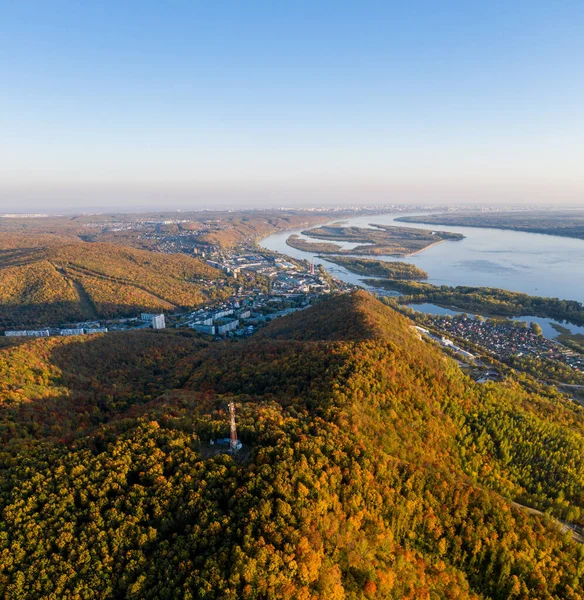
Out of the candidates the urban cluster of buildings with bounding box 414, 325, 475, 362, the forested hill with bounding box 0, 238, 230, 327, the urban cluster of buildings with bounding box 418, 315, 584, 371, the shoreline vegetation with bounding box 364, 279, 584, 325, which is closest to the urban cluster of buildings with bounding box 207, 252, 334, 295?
the forested hill with bounding box 0, 238, 230, 327

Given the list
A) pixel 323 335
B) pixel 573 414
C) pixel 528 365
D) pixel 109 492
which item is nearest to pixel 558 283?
pixel 528 365

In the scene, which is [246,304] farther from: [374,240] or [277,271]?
[374,240]

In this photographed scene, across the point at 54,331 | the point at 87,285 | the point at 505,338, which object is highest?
the point at 87,285

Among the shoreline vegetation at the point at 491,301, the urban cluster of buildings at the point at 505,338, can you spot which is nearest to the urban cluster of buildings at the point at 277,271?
the shoreline vegetation at the point at 491,301

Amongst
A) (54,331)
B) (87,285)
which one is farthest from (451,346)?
(87,285)

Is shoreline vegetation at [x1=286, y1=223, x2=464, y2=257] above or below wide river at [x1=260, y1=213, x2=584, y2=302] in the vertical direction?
above

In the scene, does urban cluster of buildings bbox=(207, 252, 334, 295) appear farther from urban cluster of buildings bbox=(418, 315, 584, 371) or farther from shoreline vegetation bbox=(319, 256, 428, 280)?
urban cluster of buildings bbox=(418, 315, 584, 371)
